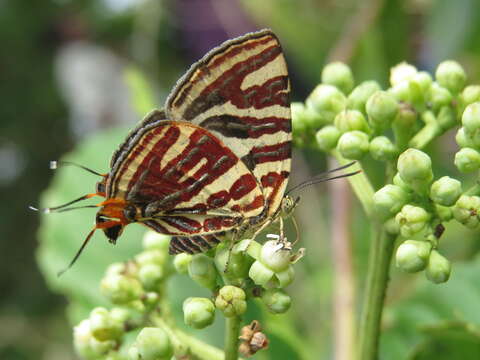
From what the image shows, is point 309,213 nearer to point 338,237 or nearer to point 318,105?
point 338,237

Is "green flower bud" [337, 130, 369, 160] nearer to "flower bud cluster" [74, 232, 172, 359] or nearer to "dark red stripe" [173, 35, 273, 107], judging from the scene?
"dark red stripe" [173, 35, 273, 107]

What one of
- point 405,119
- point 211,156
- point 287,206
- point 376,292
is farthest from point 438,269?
point 211,156

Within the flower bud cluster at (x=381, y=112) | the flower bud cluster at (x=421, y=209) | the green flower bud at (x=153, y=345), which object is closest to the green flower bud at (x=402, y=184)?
the flower bud cluster at (x=421, y=209)

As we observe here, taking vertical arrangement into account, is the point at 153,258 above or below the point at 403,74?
below

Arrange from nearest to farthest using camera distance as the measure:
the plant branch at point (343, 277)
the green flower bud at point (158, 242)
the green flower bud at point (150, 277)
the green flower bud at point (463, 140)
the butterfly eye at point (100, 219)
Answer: the green flower bud at point (463, 140) → the butterfly eye at point (100, 219) → the green flower bud at point (150, 277) → the green flower bud at point (158, 242) → the plant branch at point (343, 277)

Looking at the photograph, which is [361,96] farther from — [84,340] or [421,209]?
[84,340]

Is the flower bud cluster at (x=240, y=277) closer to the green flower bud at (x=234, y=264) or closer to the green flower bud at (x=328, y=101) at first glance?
the green flower bud at (x=234, y=264)

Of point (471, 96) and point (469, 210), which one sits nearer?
point (469, 210)
